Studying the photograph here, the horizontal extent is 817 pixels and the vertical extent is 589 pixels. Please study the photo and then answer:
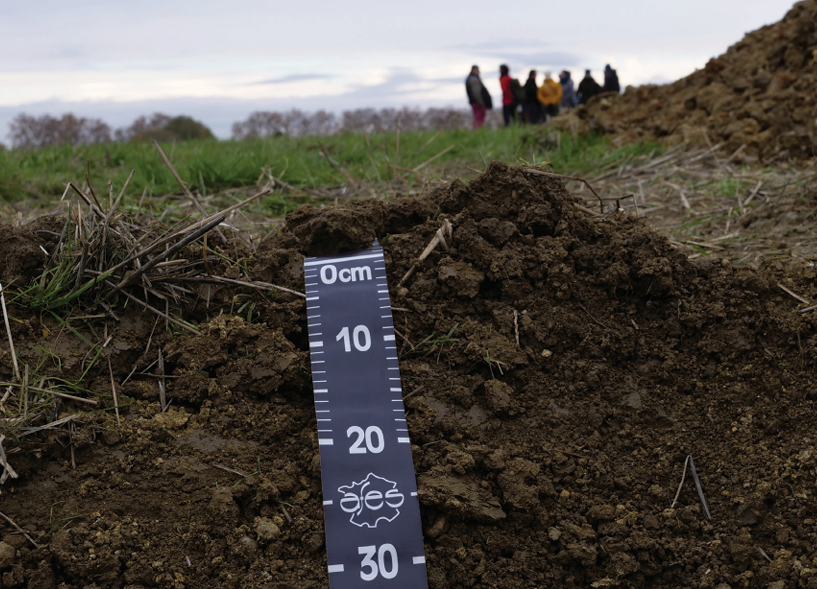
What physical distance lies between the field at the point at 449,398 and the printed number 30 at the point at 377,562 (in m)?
0.12

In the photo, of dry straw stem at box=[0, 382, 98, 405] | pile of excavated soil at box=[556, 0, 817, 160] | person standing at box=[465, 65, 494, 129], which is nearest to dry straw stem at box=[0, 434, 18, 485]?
dry straw stem at box=[0, 382, 98, 405]

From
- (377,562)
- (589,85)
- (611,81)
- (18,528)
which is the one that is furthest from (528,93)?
(18,528)

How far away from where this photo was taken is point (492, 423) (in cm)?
248

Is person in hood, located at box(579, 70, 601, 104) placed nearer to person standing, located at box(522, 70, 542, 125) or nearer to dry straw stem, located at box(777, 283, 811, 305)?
person standing, located at box(522, 70, 542, 125)

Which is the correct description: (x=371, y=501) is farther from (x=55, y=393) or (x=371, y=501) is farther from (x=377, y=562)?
(x=55, y=393)

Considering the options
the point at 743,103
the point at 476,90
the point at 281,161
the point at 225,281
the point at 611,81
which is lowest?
the point at 225,281

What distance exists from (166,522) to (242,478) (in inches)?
10.6

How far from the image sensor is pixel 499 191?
295cm

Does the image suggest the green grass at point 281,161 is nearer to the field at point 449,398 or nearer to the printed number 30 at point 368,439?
the field at point 449,398

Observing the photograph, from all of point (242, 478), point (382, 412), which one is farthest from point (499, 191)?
point (242, 478)

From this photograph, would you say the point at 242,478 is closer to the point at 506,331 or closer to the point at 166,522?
the point at 166,522

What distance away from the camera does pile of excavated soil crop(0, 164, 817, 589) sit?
2199mm

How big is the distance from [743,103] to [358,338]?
17.4 ft

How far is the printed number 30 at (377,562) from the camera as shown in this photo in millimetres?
2172
